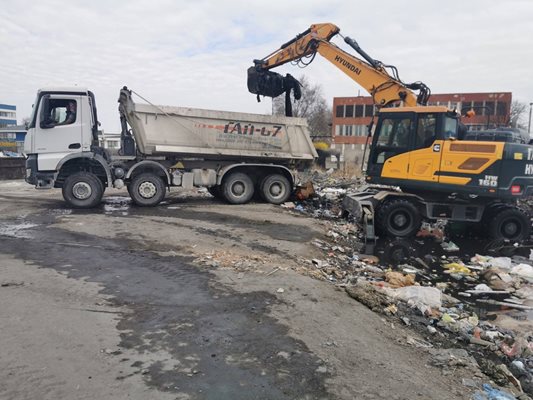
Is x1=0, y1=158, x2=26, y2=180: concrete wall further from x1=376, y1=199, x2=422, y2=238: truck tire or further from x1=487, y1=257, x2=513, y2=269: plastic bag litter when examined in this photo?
x1=487, y1=257, x2=513, y2=269: plastic bag litter

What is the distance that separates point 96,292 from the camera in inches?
186

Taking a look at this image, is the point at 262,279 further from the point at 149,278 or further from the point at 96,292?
the point at 96,292

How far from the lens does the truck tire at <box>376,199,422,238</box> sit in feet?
31.3

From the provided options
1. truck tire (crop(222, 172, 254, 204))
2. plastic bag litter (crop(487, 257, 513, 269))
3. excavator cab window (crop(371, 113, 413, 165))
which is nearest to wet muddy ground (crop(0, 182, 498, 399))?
plastic bag litter (crop(487, 257, 513, 269))

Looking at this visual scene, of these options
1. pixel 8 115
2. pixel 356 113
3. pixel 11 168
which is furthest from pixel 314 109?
pixel 8 115

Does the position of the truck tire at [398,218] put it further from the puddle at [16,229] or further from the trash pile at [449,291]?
the puddle at [16,229]

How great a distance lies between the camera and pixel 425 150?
929 cm

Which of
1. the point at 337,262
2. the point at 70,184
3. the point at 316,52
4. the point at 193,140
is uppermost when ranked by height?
the point at 316,52

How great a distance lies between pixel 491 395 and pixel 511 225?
24.7 feet

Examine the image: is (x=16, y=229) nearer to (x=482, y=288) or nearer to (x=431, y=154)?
(x=482, y=288)

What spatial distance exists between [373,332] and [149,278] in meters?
2.79

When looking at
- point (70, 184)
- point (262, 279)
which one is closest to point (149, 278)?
point (262, 279)

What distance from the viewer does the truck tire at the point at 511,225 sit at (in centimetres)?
957

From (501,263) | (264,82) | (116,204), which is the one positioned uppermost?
(264,82)
